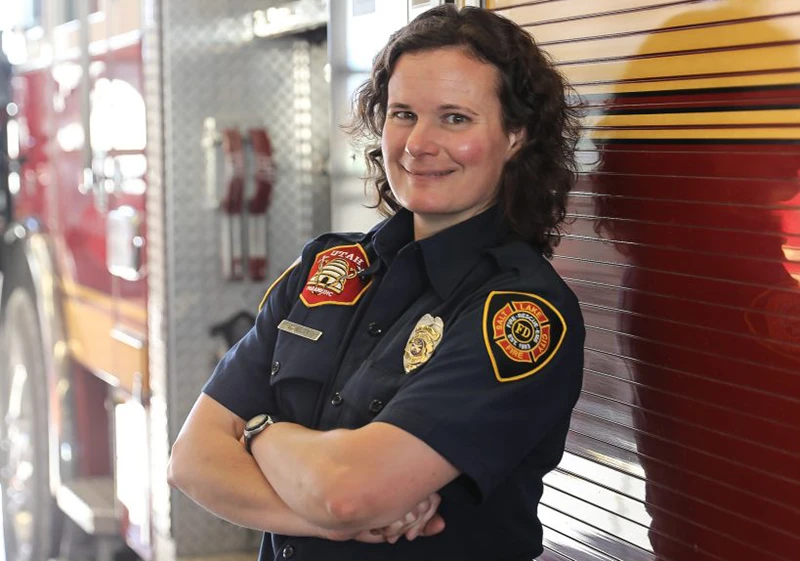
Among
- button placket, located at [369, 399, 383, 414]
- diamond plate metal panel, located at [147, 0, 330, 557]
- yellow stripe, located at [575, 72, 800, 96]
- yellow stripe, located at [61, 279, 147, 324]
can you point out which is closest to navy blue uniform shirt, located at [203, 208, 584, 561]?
button placket, located at [369, 399, 383, 414]

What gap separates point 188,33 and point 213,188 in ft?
1.64

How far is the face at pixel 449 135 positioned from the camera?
178 cm

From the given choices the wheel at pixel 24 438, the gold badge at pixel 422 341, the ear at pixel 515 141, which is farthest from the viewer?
the wheel at pixel 24 438

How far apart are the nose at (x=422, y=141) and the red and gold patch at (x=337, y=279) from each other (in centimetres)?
25

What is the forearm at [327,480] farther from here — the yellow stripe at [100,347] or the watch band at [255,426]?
the yellow stripe at [100,347]

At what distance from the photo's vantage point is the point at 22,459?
209 inches

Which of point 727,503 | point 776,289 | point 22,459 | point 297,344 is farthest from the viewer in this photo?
point 22,459

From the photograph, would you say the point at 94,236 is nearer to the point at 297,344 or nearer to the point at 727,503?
the point at 297,344

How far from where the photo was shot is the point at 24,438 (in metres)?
5.29

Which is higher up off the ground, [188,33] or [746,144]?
[188,33]

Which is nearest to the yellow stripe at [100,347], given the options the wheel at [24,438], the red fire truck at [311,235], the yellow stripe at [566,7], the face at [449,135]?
the red fire truck at [311,235]

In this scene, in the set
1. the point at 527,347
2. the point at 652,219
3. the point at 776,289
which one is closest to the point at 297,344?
the point at 527,347

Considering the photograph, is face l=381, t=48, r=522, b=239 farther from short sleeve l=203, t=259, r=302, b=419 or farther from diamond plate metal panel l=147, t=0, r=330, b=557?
diamond plate metal panel l=147, t=0, r=330, b=557

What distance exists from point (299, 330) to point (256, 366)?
0.13m
